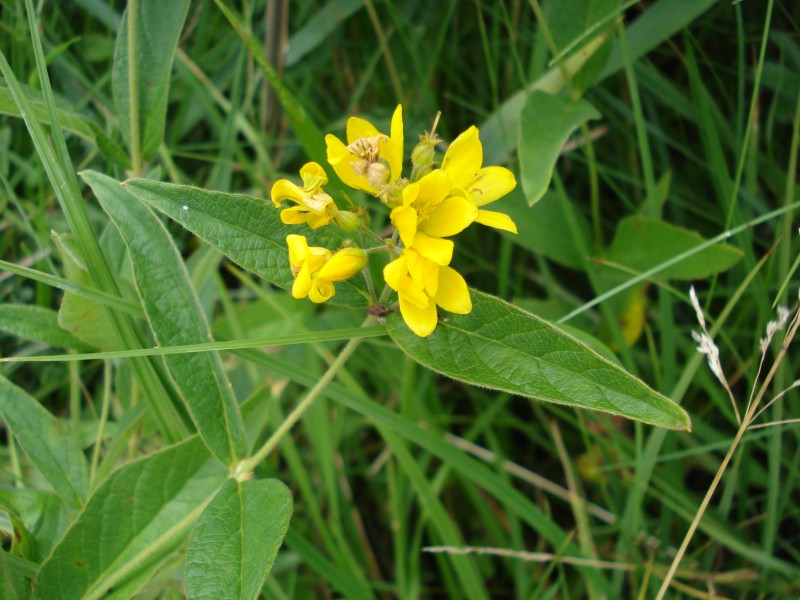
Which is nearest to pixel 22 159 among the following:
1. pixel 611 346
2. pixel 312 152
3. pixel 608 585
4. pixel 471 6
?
pixel 312 152

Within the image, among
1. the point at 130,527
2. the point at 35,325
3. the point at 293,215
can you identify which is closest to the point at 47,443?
the point at 35,325

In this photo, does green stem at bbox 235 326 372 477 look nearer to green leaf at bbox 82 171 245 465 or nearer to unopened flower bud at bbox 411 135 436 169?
green leaf at bbox 82 171 245 465

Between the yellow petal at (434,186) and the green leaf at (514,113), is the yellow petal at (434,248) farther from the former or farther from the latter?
the green leaf at (514,113)

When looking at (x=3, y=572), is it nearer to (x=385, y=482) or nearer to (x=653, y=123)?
(x=385, y=482)

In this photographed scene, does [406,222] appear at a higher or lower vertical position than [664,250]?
higher

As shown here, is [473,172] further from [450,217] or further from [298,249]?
[298,249]

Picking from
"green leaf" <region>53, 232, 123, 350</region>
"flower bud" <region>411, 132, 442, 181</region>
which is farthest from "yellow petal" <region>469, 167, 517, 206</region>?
"green leaf" <region>53, 232, 123, 350</region>

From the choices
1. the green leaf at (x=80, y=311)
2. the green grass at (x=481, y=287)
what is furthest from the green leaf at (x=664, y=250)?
the green leaf at (x=80, y=311)
